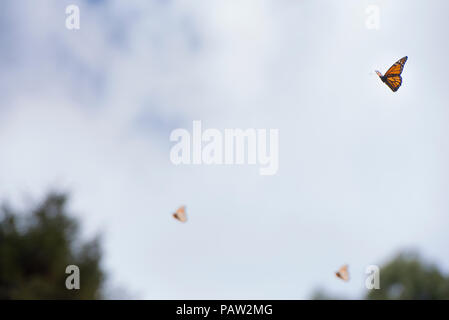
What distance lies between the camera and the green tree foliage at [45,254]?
10.9 m

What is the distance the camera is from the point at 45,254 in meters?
11.7

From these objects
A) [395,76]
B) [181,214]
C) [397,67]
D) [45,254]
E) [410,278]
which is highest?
[397,67]

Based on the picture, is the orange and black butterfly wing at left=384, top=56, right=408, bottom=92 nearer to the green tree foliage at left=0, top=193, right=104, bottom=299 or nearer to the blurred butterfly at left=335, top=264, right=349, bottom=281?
the blurred butterfly at left=335, top=264, right=349, bottom=281

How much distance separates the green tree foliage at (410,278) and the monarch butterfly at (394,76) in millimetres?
13191

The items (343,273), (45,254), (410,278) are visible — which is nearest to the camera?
(343,273)

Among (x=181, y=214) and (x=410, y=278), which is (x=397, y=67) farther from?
(x=410, y=278)

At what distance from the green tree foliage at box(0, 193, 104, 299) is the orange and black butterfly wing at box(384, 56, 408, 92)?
336 inches

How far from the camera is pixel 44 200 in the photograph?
42.0 ft

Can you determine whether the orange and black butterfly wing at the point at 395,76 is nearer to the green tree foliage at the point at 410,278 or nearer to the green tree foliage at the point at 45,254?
the green tree foliage at the point at 45,254

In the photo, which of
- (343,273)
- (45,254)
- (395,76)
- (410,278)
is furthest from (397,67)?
(410,278)

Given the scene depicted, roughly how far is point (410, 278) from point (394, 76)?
14.2 meters

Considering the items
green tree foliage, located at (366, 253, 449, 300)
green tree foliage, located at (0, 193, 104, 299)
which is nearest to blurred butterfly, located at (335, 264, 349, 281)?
green tree foliage, located at (0, 193, 104, 299)
